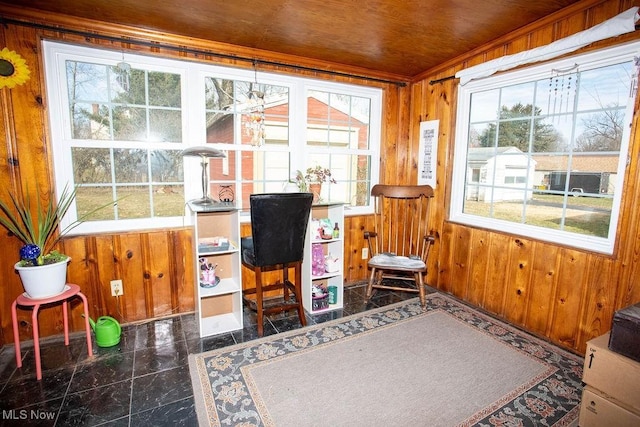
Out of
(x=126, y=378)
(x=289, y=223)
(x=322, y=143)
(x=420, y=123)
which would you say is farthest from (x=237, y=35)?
(x=126, y=378)

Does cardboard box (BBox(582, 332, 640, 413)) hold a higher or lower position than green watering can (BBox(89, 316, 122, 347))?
higher

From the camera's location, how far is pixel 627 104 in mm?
1934

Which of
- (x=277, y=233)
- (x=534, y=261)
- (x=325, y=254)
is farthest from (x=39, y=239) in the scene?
(x=534, y=261)

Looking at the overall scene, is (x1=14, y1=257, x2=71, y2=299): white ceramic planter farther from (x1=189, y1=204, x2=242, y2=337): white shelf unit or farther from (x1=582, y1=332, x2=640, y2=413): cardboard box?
(x1=582, y1=332, x2=640, y2=413): cardboard box

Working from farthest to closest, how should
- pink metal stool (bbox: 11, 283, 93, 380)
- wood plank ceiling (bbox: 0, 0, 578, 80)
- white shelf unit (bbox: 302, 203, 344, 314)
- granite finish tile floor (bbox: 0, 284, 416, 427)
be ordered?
1. white shelf unit (bbox: 302, 203, 344, 314)
2. wood plank ceiling (bbox: 0, 0, 578, 80)
3. pink metal stool (bbox: 11, 283, 93, 380)
4. granite finish tile floor (bbox: 0, 284, 416, 427)

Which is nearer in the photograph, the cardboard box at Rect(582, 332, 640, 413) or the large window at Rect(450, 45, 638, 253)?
the cardboard box at Rect(582, 332, 640, 413)

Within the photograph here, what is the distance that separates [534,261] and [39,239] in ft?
11.3

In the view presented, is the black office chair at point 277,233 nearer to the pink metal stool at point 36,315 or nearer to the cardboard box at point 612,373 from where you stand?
the pink metal stool at point 36,315

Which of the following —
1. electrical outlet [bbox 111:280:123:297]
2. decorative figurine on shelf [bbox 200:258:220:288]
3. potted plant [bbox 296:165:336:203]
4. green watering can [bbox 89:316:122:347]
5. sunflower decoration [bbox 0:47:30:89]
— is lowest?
green watering can [bbox 89:316:122:347]

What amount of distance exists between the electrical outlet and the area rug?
871 millimetres

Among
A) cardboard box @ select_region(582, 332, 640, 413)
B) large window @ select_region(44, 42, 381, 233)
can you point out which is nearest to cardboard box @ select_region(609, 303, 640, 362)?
cardboard box @ select_region(582, 332, 640, 413)

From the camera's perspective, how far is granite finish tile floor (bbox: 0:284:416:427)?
160 cm

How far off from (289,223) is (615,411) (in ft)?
6.51

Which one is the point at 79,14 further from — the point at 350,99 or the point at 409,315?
the point at 409,315
